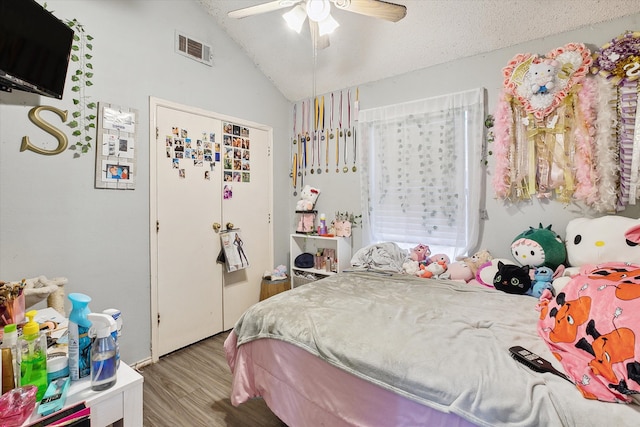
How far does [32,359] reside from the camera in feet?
2.98

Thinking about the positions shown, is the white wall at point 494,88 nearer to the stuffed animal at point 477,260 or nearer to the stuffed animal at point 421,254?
the stuffed animal at point 477,260

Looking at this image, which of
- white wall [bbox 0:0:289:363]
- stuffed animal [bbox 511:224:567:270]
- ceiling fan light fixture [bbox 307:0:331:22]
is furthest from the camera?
stuffed animal [bbox 511:224:567:270]

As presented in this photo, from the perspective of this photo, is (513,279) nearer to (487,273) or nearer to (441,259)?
(487,273)

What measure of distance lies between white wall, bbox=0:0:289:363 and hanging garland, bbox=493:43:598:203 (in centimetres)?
251

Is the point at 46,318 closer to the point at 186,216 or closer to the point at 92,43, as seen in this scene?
the point at 186,216

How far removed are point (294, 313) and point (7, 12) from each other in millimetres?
1874

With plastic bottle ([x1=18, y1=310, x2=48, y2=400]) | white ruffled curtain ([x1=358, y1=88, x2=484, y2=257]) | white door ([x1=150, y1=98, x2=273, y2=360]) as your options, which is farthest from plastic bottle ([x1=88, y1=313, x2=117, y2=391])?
white ruffled curtain ([x1=358, y1=88, x2=484, y2=257])

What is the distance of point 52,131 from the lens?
1.88 metres

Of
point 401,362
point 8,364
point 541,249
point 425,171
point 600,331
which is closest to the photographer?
point 8,364

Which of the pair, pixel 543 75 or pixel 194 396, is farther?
pixel 543 75

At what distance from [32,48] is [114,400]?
168cm

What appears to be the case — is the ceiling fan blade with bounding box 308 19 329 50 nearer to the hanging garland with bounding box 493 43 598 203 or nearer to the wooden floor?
the hanging garland with bounding box 493 43 598 203

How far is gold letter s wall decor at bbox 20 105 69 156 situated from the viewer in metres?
1.79

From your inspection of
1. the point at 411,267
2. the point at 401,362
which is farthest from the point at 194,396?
the point at 411,267
